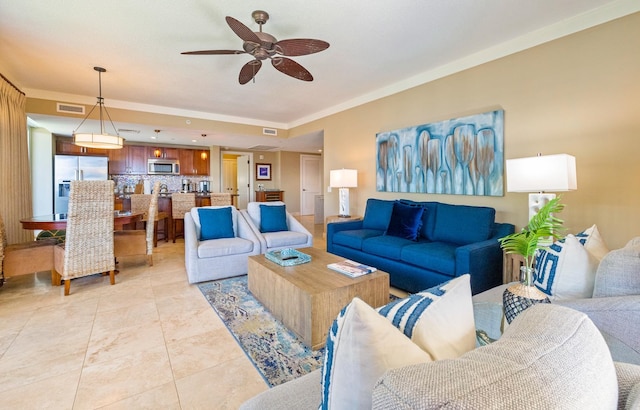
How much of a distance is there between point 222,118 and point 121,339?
16.0ft

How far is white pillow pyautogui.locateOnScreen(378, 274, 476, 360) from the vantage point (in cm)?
68

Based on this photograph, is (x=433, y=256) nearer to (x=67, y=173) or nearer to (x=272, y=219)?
(x=272, y=219)

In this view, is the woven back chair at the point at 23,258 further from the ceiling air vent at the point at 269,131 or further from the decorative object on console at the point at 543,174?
the decorative object on console at the point at 543,174

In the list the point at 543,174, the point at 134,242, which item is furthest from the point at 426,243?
the point at 134,242

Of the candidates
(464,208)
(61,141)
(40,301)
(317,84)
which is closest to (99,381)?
(40,301)

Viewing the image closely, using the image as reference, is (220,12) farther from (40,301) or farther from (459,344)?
(40,301)

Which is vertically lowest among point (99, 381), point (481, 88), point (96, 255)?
point (99, 381)

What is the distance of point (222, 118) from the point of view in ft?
20.1

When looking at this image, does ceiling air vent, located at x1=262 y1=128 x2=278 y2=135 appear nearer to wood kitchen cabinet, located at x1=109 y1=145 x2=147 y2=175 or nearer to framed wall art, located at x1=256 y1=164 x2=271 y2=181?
framed wall art, located at x1=256 y1=164 x2=271 y2=181

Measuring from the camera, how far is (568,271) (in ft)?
4.51

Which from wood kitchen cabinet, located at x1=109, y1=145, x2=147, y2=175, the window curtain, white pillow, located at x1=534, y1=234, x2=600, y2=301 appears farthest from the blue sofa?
wood kitchen cabinet, located at x1=109, y1=145, x2=147, y2=175

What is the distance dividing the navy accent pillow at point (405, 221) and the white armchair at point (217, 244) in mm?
1711

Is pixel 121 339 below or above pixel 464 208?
below

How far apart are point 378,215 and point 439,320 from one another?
11.2ft
